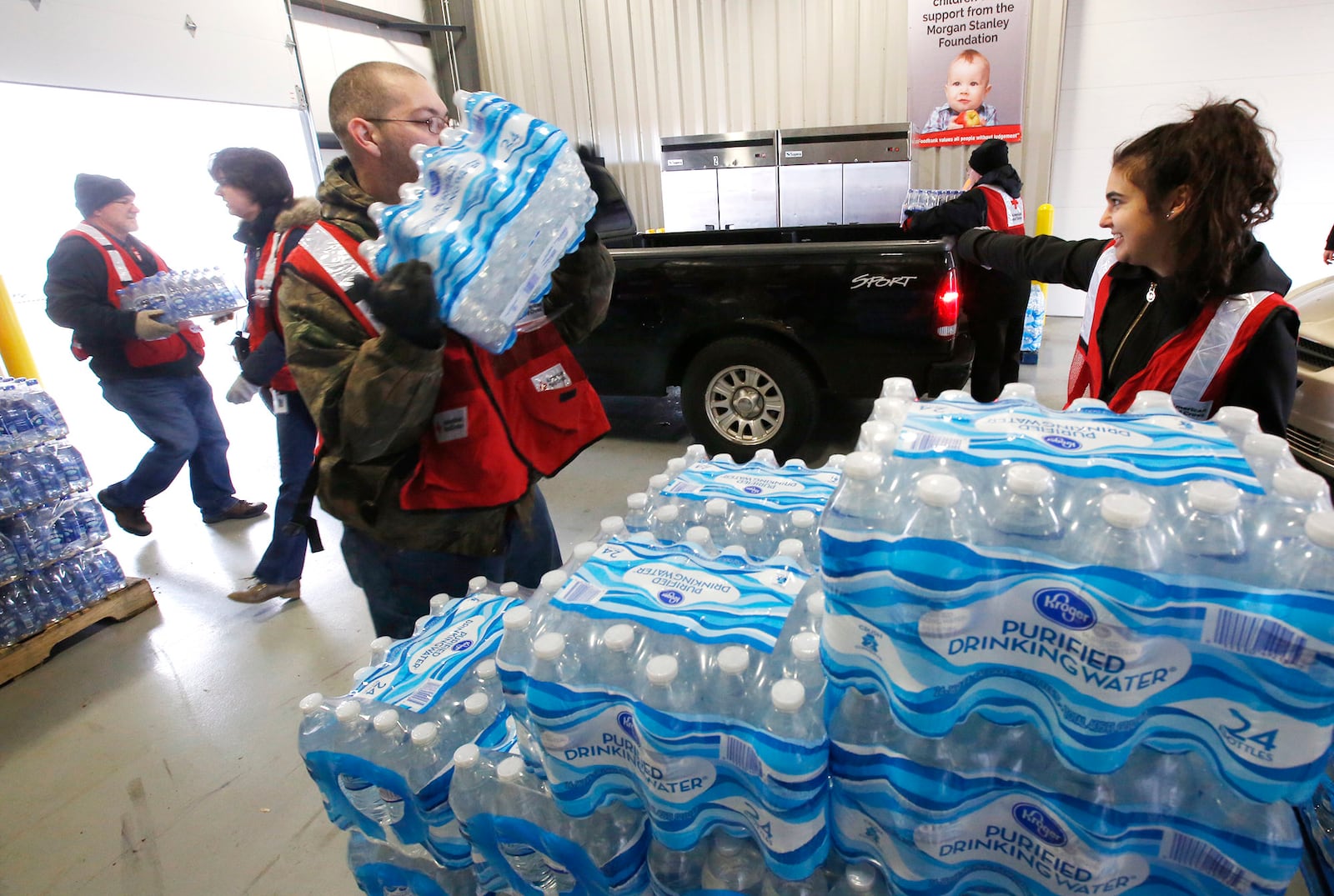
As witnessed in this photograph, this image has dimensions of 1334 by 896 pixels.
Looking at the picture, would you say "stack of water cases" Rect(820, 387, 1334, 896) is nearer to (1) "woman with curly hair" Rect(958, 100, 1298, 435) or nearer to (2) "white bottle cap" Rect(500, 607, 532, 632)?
(2) "white bottle cap" Rect(500, 607, 532, 632)

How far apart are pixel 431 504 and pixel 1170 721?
130 centimetres

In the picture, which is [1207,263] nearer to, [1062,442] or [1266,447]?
[1266,447]

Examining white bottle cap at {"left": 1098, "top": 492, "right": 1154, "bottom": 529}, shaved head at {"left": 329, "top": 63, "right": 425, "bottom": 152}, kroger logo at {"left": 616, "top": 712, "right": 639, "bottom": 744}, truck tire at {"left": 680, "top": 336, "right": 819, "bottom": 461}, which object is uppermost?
shaved head at {"left": 329, "top": 63, "right": 425, "bottom": 152}

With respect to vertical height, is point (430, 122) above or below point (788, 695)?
above

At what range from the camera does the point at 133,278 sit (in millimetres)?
3350

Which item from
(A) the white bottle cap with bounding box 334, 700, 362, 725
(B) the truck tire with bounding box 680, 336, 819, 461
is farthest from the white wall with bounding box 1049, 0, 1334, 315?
(A) the white bottle cap with bounding box 334, 700, 362, 725

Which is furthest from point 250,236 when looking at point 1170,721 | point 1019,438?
point 1170,721

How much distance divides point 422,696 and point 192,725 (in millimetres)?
1973

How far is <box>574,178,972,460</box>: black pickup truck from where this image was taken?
3514 mm

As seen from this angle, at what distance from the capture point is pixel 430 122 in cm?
149

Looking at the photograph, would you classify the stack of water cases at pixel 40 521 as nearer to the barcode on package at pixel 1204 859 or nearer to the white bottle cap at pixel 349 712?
the white bottle cap at pixel 349 712

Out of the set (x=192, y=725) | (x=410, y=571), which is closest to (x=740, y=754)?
(x=410, y=571)

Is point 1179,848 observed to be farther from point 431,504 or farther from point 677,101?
point 677,101

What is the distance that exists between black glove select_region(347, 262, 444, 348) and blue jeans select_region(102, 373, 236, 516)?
123 inches
